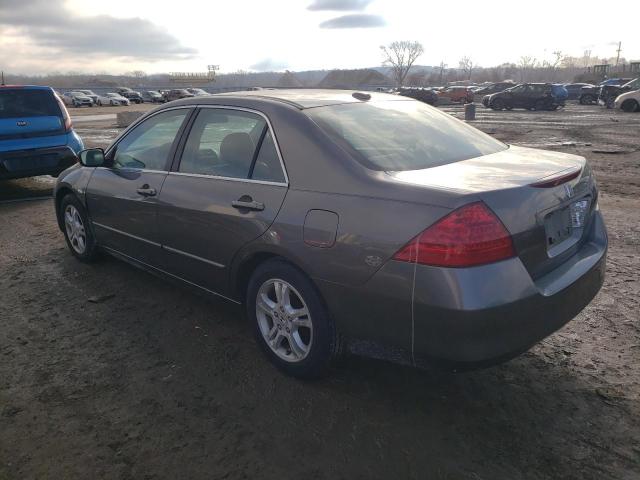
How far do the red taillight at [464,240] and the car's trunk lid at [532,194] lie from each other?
51 mm

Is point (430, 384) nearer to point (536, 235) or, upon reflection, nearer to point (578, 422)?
point (578, 422)

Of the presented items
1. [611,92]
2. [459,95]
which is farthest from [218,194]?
[459,95]

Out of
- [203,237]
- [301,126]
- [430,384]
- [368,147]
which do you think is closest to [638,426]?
[430,384]

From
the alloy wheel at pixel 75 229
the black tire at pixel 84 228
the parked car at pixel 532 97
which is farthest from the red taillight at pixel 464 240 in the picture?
the parked car at pixel 532 97

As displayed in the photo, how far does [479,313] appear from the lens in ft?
7.44

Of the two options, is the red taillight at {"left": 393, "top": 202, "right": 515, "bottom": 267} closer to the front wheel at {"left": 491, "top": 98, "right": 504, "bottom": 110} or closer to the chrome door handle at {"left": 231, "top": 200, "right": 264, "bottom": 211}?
the chrome door handle at {"left": 231, "top": 200, "right": 264, "bottom": 211}

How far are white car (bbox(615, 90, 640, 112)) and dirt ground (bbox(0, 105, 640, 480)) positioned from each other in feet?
85.0

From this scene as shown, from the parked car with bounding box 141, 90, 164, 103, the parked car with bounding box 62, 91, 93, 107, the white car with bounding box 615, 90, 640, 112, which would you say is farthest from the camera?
the parked car with bounding box 141, 90, 164, 103

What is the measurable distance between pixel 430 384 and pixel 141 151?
115 inches

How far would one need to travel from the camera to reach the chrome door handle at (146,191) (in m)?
3.89

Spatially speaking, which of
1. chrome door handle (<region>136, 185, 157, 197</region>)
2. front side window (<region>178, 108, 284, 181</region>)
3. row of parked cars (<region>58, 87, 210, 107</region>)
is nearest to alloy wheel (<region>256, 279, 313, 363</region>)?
front side window (<region>178, 108, 284, 181</region>)

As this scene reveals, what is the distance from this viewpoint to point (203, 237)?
11.3 feet

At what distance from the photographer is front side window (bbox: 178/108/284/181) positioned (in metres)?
3.16

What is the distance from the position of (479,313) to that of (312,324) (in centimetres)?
96
